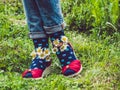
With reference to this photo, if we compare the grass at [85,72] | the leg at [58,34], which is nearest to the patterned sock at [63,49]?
the leg at [58,34]

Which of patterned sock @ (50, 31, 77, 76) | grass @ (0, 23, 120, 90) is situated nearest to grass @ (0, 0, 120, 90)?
grass @ (0, 23, 120, 90)

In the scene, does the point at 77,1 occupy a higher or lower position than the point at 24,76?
higher

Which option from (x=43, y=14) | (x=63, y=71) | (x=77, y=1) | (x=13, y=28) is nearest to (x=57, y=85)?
(x=63, y=71)

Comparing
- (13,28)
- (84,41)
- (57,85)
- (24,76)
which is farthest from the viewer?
(13,28)

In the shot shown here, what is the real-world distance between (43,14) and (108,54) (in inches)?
24.5

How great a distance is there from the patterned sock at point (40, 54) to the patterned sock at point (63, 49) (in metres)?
0.07

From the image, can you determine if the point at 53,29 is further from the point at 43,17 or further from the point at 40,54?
the point at 40,54

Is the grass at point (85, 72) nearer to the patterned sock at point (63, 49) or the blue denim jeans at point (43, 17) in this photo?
the patterned sock at point (63, 49)

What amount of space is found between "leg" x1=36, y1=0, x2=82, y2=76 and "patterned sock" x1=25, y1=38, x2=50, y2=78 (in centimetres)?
7

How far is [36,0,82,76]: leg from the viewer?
260cm

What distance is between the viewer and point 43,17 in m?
2.63

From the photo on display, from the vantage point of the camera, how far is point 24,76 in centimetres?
276

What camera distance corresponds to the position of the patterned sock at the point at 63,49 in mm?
2719

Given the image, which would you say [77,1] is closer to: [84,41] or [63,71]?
[84,41]
